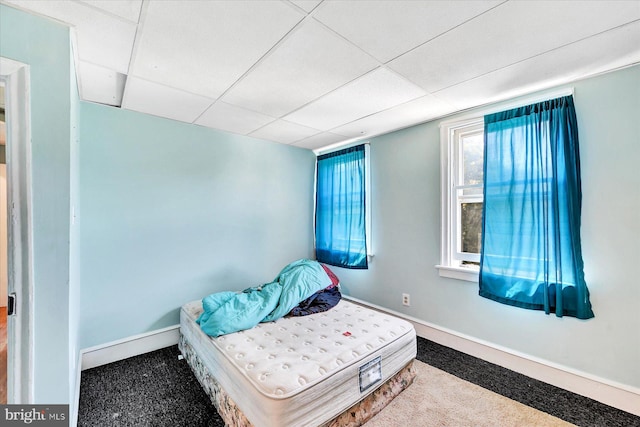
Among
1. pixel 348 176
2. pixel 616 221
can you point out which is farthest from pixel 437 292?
pixel 348 176

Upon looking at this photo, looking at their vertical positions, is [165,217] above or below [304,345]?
above

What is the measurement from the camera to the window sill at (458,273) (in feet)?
7.80

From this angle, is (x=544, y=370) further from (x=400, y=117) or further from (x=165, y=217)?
(x=165, y=217)

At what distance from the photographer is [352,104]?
2281 mm

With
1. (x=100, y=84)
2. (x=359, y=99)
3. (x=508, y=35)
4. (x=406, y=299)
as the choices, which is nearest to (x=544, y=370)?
(x=406, y=299)

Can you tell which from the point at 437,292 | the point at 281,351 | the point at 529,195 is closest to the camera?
the point at 281,351

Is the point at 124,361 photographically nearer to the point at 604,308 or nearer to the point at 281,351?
the point at 281,351

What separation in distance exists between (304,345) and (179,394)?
99 centimetres

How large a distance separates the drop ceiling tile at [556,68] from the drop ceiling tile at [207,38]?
4.67 feet

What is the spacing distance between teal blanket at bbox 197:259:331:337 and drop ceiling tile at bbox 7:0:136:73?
177 centimetres

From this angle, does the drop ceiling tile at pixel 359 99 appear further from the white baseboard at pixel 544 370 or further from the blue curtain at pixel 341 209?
the white baseboard at pixel 544 370

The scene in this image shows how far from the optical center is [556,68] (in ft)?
5.68

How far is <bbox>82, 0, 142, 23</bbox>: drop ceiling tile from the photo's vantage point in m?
1.20

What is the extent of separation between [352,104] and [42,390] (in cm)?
259
